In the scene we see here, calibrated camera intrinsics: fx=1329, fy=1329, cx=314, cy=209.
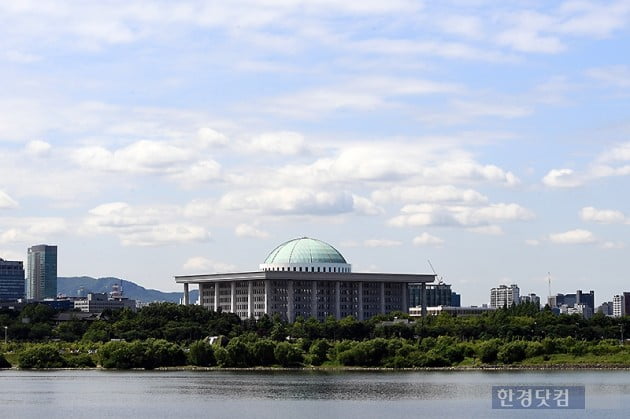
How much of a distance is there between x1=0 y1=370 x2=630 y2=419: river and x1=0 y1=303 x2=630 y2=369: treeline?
681 cm

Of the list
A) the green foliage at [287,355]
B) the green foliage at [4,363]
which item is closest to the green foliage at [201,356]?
the green foliage at [287,355]

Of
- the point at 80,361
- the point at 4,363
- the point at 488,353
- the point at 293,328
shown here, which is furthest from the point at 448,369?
the point at 4,363

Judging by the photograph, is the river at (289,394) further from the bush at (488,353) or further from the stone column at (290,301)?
the stone column at (290,301)

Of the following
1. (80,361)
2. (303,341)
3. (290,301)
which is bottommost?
(80,361)

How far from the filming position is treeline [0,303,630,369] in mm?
116250

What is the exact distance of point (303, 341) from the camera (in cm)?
12612

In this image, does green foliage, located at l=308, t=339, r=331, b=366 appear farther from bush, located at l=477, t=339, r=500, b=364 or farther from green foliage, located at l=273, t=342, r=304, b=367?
bush, located at l=477, t=339, r=500, b=364

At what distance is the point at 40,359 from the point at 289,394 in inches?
1784

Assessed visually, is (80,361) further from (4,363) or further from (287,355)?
(287,355)

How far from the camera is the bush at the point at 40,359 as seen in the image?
400ft

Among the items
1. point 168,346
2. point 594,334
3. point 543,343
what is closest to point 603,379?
point 543,343

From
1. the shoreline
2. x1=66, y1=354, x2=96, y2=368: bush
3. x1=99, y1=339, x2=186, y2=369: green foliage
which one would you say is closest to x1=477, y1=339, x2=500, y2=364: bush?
the shoreline

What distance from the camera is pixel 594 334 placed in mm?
148000

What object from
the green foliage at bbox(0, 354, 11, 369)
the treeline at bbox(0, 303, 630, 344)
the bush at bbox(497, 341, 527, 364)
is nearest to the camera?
the bush at bbox(497, 341, 527, 364)
